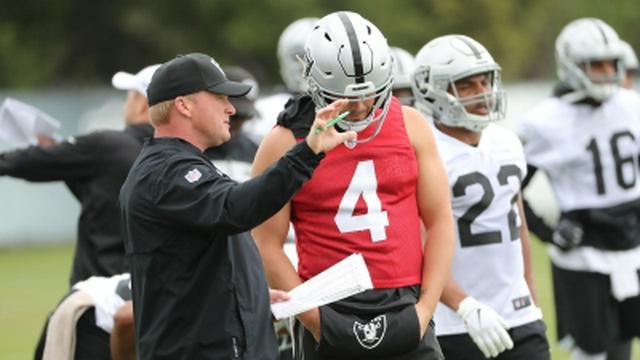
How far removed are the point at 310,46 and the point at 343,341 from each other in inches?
44.1

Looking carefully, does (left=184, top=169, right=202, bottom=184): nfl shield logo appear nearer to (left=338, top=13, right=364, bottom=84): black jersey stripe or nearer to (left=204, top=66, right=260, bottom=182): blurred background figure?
(left=338, top=13, right=364, bottom=84): black jersey stripe

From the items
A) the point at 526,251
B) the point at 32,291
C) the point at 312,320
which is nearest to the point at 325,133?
the point at 312,320

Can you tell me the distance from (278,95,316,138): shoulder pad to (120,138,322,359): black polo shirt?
0.53 metres

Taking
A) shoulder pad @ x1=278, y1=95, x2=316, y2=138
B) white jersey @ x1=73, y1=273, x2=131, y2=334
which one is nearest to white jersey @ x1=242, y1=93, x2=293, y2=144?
white jersey @ x1=73, y1=273, x2=131, y2=334

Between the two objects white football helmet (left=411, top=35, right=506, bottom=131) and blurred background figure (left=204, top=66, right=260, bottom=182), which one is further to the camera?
blurred background figure (left=204, top=66, right=260, bottom=182)

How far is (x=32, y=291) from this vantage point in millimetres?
15609

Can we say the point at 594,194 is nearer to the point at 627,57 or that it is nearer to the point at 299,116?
the point at 627,57

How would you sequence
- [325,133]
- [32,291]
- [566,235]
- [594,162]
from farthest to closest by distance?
1. [32,291]
2. [594,162]
3. [566,235]
4. [325,133]

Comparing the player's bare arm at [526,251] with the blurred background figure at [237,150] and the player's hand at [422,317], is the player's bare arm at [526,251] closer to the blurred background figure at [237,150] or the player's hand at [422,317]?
the player's hand at [422,317]

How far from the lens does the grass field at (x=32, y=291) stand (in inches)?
473

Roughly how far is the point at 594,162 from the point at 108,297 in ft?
10.8

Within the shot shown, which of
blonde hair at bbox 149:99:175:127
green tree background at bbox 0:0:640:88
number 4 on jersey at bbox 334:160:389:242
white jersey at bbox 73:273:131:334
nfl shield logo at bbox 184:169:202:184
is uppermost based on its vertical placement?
green tree background at bbox 0:0:640:88

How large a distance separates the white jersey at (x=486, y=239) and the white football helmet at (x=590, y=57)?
2111 mm

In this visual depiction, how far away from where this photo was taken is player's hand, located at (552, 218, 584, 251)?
27.0ft
